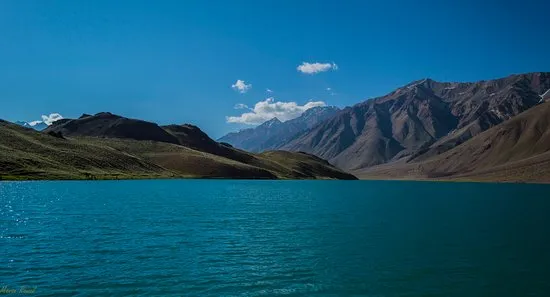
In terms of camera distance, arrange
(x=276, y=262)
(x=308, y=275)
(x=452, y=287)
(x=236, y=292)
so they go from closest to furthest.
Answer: (x=236, y=292) < (x=452, y=287) < (x=308, y=275) < (x=276, y=262)

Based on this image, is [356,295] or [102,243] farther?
[102,243]

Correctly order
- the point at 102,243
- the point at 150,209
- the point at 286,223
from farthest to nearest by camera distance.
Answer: the point at 150,209 < the point at 286,223 < the point at 102,243

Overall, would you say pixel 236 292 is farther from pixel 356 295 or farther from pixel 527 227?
pixel 527 227

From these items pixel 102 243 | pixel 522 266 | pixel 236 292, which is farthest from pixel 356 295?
pixel 102 243

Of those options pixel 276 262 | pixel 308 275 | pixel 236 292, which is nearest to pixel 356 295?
pixel 308 275

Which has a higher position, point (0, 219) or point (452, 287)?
point (0, 219)

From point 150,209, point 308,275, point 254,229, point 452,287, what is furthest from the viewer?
point 150,209

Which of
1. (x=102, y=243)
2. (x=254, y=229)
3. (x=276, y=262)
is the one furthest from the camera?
(x=254, y=229)

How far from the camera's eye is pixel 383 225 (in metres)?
60.9

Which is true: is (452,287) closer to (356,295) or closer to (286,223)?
(356,295)

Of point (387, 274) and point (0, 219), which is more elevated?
point (0, 219)

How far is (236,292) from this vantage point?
26.4 metres

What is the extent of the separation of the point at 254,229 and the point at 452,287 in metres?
27.6

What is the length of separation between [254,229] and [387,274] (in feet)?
76.0
